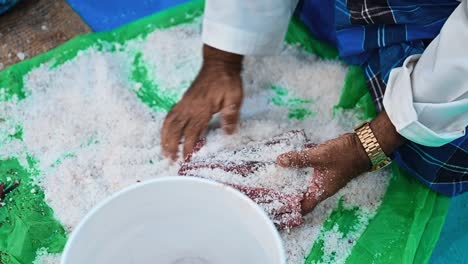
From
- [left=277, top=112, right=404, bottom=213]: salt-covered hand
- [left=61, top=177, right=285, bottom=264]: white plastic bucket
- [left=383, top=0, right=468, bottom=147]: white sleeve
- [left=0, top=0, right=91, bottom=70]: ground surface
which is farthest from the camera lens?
[left=0, top=0, right=91, bottom=70]: ground surface

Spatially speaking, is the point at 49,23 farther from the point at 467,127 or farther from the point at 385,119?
the point at 467,127

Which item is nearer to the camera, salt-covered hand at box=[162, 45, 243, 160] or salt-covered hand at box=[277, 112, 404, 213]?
salt-covered hand at box=[277, 112, 404, 213]

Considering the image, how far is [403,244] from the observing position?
3.93 feet

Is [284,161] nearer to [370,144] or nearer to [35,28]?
[370,144]

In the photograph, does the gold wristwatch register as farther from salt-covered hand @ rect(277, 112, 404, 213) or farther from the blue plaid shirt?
the blue plaid shirt

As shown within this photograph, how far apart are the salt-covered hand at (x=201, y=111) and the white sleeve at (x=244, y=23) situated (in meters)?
0.08

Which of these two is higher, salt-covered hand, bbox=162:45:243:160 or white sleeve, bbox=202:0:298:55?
white sleeve, bbox=202:0:298:55

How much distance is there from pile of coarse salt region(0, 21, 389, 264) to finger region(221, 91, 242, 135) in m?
0.03

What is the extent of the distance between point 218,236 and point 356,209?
0.38 meters

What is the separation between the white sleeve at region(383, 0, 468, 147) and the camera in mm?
1012

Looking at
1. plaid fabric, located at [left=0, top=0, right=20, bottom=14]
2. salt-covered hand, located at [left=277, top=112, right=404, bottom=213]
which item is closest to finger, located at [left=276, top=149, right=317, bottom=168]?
salt-covered hand, located at [left=277, top=112, right=404, bottom=213]

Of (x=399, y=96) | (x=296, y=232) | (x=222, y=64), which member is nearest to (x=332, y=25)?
(x=222, y=64)

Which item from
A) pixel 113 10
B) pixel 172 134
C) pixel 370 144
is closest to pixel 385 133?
pixel 370 144

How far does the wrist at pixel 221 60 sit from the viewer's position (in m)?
1.29
